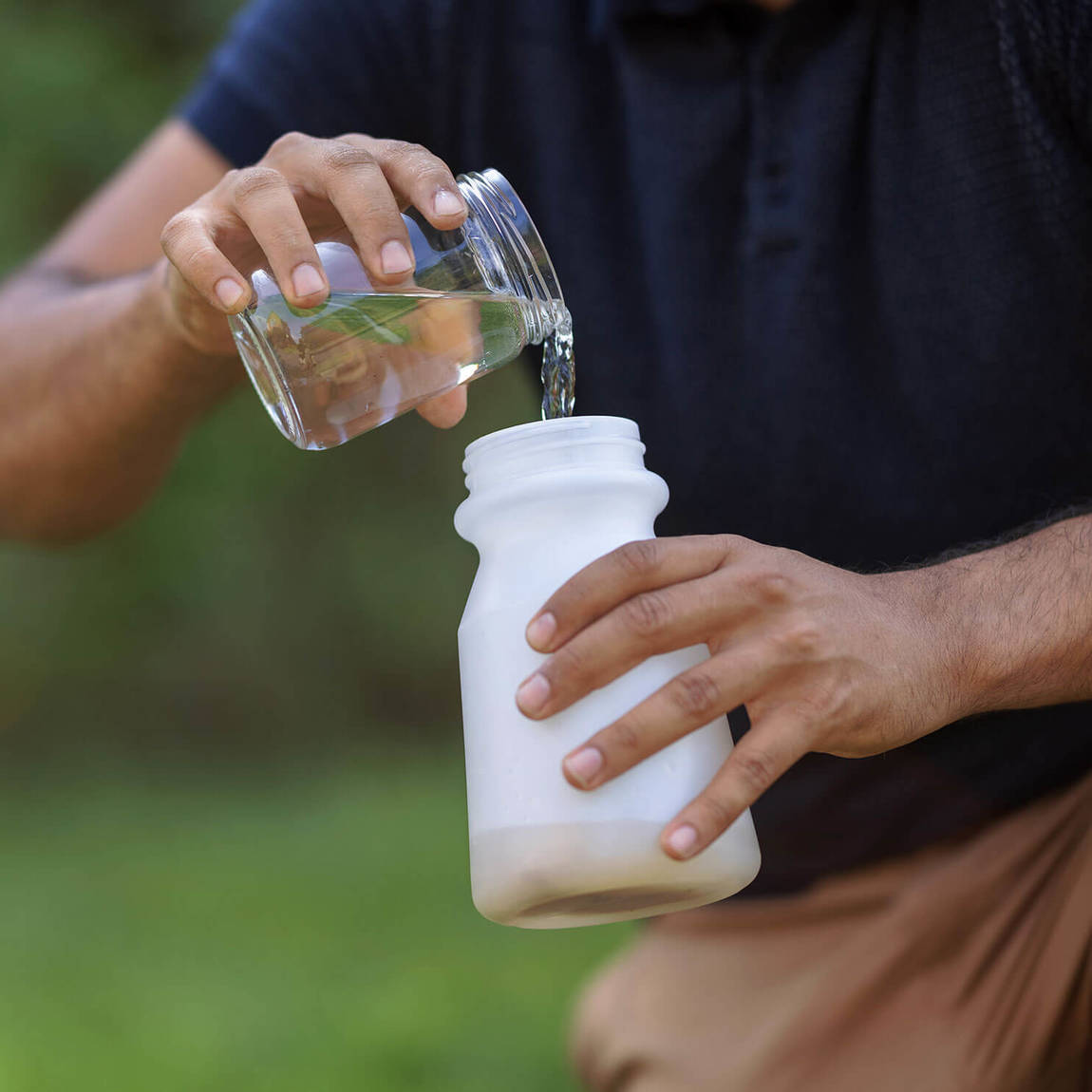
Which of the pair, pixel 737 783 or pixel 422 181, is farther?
pixel 422 181

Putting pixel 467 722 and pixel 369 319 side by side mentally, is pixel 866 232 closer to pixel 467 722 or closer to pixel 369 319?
pixel 369 319

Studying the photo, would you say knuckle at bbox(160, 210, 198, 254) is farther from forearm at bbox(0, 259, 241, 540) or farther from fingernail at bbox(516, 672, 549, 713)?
fingernail at bbox(516, 672, 549, 713)

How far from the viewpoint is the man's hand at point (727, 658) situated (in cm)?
91

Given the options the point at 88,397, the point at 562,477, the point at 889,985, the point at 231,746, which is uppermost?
the point at 562,477

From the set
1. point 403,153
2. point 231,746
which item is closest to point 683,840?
point 403,153

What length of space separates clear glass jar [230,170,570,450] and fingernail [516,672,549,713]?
36 centimetres

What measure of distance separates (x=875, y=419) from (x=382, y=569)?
3.66 metres

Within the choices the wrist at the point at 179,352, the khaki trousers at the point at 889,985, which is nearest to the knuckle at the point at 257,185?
the wrist at the point at 179,352

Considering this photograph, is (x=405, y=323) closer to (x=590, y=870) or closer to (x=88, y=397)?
(x=590, y=870)

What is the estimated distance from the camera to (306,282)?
104 centimetres

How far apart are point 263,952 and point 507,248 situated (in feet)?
7.00

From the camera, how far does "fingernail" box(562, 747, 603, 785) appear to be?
2.96 feet

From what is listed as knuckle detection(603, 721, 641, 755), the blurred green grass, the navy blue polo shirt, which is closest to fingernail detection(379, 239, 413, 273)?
knuckle detection(603, 721, 641, 755)

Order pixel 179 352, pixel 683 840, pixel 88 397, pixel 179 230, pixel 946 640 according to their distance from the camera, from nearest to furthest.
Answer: pixel 683 840, pixel 946 640, pixel 179 230, pixel 179 352, pixel 88 397
